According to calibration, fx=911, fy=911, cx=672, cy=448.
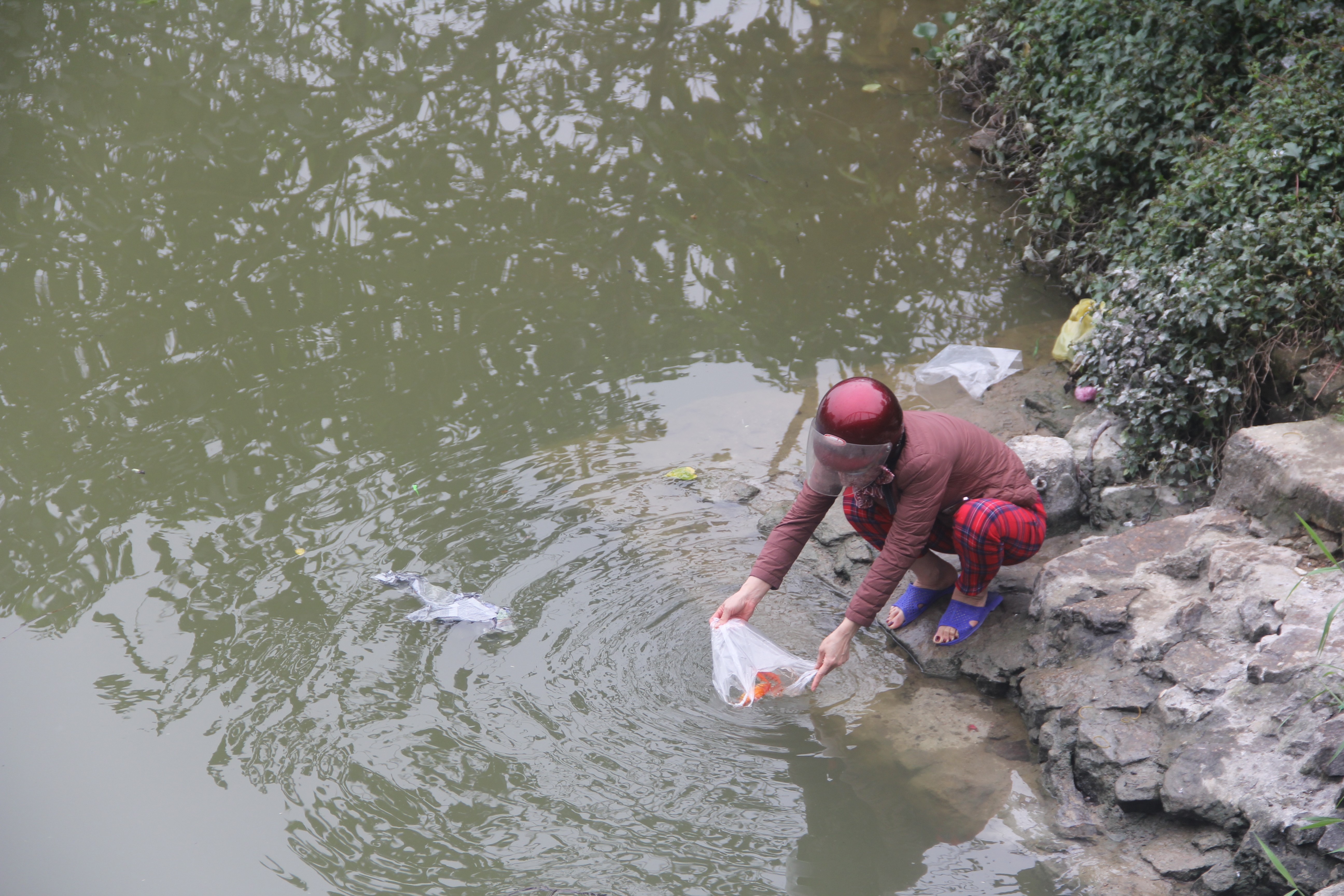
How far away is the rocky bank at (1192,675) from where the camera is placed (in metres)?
2.14

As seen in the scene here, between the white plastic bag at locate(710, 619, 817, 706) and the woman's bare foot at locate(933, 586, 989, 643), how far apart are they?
44 cm

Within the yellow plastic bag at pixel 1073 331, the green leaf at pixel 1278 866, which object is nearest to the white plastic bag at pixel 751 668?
the green leaf at pixel 1278 866

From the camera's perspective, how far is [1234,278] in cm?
328

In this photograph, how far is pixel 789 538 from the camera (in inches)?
110

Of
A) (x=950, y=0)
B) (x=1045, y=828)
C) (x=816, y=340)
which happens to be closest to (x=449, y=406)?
(x=816, y=340)

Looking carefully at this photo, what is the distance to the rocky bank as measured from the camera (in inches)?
84.4

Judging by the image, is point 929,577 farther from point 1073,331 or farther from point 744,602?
point 1073,331

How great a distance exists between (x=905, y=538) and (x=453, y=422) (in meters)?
2.39

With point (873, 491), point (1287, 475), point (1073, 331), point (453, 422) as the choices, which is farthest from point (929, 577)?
point (453, 422)

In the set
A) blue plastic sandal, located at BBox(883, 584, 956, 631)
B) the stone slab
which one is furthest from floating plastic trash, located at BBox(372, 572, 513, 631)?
the stone slab

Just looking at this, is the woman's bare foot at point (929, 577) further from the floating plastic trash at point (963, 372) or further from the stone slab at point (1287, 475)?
the floating plastic trash at point (963, 372)

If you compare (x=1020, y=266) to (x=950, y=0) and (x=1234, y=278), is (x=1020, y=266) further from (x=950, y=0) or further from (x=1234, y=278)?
(x=950, y=0)

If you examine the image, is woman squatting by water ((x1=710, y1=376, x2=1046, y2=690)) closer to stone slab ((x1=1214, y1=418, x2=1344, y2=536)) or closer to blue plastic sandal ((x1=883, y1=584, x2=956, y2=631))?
blue plastic sandal ((x1=883, y1=584, x2=956, y2=631))

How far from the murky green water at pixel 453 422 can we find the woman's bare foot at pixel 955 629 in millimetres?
168
